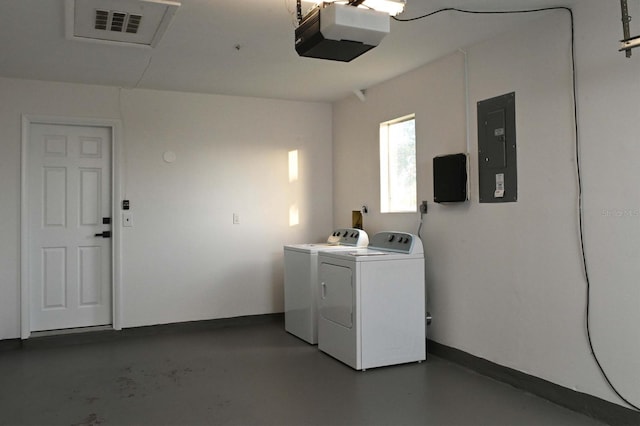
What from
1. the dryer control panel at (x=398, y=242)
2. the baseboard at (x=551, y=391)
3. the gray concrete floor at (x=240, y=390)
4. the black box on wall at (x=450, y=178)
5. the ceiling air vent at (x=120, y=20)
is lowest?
the gray concrete floor at (x=240, y=390)

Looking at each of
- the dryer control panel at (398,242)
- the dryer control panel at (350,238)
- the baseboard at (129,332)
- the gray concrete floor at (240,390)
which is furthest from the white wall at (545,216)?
the baseboard at (129,332)

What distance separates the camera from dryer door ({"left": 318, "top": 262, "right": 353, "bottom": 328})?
386 centimetres

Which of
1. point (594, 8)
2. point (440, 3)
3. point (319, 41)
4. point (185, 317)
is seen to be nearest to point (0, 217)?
point (185, 317)

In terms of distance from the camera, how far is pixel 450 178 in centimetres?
387

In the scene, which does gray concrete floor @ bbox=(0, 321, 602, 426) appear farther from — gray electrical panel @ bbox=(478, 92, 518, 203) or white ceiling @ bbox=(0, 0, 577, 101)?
white ceiling @ bbox=(0, 0, 577, 101)

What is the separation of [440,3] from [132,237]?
3524 millimetres

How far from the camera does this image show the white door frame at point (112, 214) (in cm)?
452

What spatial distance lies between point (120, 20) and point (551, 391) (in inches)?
141

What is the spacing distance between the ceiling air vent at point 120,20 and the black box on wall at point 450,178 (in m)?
2.21

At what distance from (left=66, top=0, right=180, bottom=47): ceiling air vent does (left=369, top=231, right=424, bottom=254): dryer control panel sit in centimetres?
235

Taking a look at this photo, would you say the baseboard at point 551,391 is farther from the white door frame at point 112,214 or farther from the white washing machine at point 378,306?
the white door frame at point 112,214

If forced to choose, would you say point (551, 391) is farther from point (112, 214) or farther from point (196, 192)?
point (112, 214)

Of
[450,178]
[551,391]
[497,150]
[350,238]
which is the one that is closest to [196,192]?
[350,238]

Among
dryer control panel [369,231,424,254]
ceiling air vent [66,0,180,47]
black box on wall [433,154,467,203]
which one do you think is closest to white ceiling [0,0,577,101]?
ceiling air vent [66,0,180,47]
